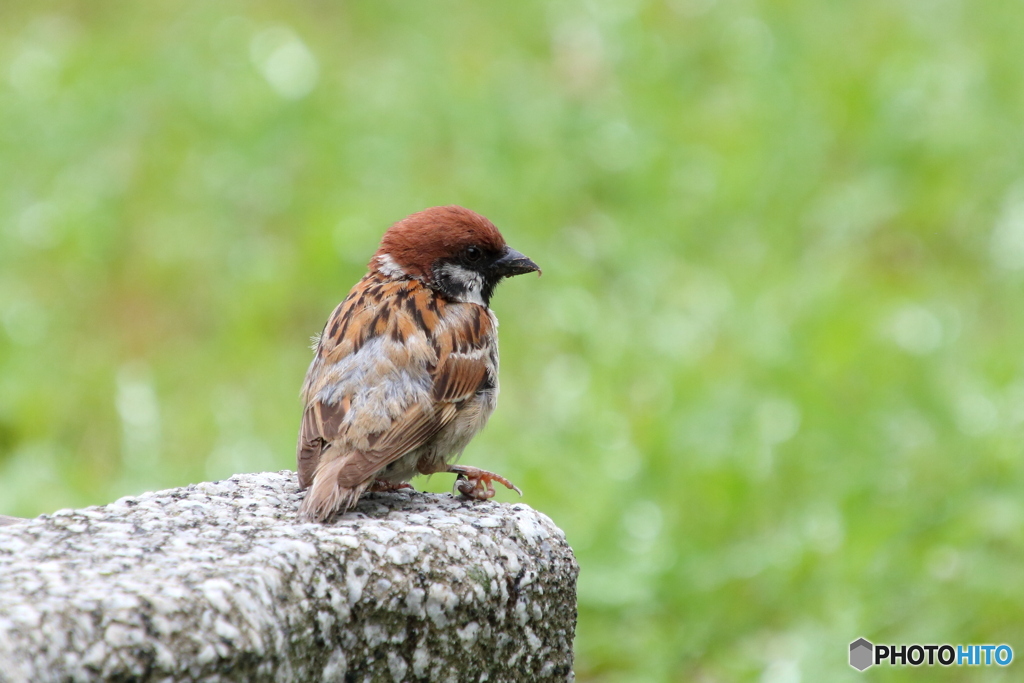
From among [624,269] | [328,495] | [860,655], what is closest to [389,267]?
[328,495]

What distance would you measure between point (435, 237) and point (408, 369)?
639mm

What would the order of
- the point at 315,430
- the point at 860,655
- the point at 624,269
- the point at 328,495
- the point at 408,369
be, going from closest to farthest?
1. the point at 328,495
2. the point at 315,430
3. the point at 408,369
4. the point at 860,655
5. the point at 624,269

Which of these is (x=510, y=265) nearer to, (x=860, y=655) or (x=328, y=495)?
(x=328, y=495)

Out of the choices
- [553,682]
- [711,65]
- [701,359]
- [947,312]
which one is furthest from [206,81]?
[553,682]

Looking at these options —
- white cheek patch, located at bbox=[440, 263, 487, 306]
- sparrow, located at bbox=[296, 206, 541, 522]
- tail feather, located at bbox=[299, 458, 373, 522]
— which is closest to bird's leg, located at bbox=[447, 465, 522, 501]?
sparrow, located at bbox=[296, 206, 541, 522]

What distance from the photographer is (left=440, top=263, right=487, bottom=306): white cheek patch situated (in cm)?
412

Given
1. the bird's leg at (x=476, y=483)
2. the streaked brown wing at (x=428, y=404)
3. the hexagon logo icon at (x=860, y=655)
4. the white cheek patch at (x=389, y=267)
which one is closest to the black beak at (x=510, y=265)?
the streaked brown wing at (x=428, y=404)

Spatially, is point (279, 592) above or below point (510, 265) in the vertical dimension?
below

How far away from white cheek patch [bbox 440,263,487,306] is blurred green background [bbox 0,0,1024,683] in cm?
174

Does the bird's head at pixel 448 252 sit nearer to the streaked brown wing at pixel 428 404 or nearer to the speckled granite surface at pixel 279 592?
the streaked brown wing at pixel 428 404

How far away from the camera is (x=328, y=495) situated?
292 centimetres

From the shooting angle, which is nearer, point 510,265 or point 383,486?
point 383,486

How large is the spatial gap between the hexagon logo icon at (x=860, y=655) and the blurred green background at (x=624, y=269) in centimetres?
7

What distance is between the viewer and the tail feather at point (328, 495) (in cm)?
288
